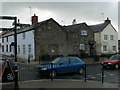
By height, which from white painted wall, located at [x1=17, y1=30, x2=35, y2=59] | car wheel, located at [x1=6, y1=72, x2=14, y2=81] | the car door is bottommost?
car wheel, located at [x1=6, y1=72, x2=14, y2=81]

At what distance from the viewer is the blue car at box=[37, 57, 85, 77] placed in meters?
13.2

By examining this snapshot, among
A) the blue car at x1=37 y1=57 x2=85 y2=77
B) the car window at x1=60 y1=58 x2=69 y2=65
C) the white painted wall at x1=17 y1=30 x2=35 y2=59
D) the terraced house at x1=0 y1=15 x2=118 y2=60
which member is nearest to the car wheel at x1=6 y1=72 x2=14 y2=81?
the blue car at x1=37 y1=57 x2=85 y2=77

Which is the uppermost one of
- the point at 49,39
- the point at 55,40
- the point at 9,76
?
the point at 49,39

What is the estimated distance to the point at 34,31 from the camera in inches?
1148

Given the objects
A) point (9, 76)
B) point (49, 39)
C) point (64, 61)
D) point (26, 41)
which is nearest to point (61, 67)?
point (64, 61)

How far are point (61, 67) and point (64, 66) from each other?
0.95 feet

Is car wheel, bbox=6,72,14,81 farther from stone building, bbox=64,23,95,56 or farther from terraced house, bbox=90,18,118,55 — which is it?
terraced house, bbox=90,18,118,55

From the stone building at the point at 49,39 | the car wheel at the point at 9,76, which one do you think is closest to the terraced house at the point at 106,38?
the stone building at the point at 49,39

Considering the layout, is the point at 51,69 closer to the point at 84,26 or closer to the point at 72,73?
the point at 72,73

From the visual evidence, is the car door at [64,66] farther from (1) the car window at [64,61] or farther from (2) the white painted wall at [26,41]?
(2) the white painted wall at [26,41]

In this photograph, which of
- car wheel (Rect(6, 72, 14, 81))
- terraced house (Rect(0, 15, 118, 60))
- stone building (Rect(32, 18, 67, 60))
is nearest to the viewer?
car wheel (Rect(6, 72, 14, 81))

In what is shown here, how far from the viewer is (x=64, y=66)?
552 inches

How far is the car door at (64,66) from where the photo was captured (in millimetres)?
13812

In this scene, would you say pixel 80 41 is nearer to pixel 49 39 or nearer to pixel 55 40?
pixel 55 40
